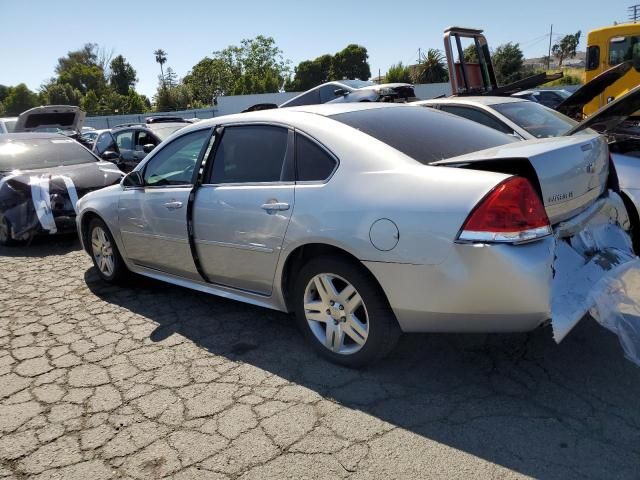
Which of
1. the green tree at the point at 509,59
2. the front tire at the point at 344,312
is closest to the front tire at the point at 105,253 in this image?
the front tire at the point at 344,312

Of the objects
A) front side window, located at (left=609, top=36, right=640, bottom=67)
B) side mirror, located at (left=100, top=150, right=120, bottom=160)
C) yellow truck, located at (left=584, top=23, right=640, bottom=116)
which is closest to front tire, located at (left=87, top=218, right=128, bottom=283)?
side mirror, located at (left=100, top=150, right=120, bottom=160)

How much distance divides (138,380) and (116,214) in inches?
72.1

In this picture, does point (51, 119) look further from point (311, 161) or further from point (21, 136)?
point (311, 161)

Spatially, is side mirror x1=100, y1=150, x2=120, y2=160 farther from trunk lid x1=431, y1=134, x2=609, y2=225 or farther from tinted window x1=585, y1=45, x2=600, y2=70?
tinted window x1=585, y1=45, x2=600, y2=70

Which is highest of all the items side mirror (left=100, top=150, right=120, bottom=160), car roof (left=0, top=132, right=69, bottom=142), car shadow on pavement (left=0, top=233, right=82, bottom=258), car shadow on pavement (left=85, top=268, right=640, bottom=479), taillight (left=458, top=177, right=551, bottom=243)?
car roof (left=0, top=132, right=69, bottom=142)

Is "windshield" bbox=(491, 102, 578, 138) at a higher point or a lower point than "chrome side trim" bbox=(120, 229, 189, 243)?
higher

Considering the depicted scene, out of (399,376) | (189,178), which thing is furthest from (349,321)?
(189,178)

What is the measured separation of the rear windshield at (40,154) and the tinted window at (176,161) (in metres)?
3.93

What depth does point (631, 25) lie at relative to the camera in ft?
39.8

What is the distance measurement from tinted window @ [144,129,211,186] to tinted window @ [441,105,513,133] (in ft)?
10.5

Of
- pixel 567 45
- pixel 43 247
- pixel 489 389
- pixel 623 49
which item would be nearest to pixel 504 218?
pixel 489 389

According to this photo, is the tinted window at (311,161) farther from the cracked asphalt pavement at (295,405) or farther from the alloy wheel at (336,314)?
the cracked asphalt pavement at (295,405)

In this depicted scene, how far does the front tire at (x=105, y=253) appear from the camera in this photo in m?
4.64

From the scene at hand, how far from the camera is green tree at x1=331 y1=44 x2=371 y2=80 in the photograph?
2751 inches
